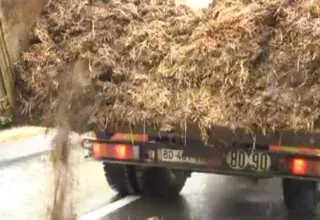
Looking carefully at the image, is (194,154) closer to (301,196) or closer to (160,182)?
(301,196)

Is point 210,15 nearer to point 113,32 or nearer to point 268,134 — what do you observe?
point 113,32

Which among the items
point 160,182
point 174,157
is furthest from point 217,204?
point 174,157

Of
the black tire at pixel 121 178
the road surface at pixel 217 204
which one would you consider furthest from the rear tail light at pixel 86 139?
the road surface at pixel 217 204

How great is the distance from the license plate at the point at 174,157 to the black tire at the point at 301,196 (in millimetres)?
1095

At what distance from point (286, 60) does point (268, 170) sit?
34.7 inches

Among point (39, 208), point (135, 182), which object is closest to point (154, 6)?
point (135, 182)

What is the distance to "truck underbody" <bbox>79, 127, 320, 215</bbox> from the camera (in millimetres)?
5730

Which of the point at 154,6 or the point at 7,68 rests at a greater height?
the point at 154,6

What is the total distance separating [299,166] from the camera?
19.2 feet

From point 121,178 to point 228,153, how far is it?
5.80ft

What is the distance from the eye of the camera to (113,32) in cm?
657

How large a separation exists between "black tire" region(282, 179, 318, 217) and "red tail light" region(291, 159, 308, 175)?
0.80 m

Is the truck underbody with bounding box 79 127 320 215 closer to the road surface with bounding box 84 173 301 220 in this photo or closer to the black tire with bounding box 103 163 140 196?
the road surface with bounding box 84 173 301 220

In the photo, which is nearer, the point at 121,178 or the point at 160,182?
the point at 121,178
